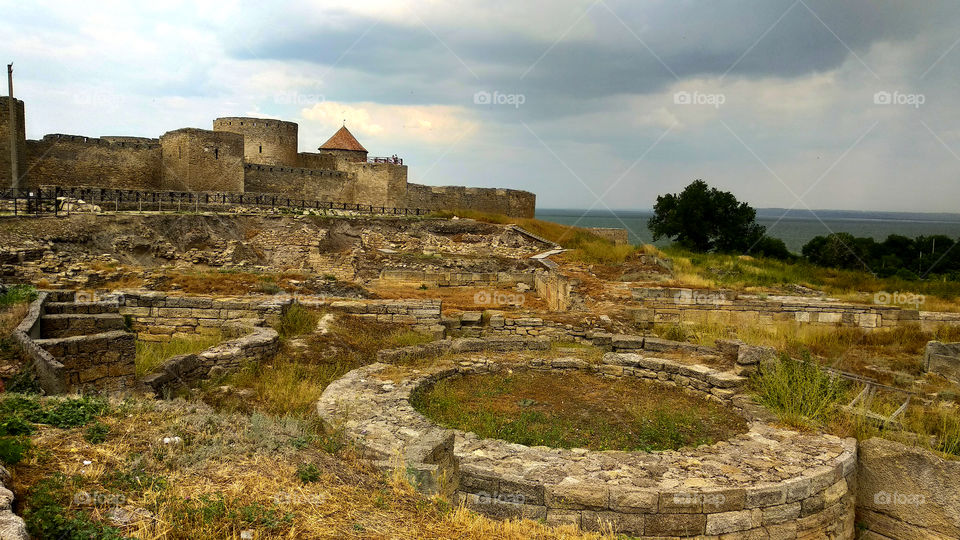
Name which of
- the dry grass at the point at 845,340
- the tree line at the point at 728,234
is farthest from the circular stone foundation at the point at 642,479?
the tree line at the point at 728,234

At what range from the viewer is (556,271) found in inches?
773

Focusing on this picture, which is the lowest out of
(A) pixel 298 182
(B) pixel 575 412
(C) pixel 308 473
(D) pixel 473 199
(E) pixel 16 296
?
(B) pixel 575 412

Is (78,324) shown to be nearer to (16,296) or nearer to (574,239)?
(16,296)

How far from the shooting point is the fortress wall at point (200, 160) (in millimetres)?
30469

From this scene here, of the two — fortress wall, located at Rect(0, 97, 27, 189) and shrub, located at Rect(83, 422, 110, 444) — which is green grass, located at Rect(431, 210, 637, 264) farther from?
fortress wall, located at Rect(0, 97, 27, 189)

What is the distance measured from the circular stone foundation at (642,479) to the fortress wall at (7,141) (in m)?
27.2

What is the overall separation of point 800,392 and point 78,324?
10847 mm

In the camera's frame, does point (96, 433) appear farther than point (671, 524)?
No

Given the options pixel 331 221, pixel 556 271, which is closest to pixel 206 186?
pixel 331 221

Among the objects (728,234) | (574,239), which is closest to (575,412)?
(574,239)

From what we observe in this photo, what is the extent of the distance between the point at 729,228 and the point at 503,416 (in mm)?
37840

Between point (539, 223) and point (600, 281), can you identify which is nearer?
point (600, 281)

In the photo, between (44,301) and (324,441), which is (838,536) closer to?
(324,441)

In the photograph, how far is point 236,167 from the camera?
31594 millimetres
